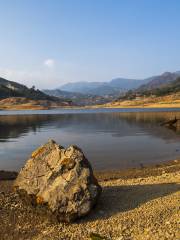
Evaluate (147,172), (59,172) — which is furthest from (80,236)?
(147,172)

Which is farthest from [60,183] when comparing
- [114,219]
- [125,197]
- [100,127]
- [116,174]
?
[100,127]

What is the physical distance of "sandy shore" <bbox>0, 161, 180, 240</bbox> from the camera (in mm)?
12172

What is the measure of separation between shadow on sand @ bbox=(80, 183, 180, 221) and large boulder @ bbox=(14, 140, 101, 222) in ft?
2.34

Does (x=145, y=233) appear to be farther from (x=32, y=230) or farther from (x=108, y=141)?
(x=108, y=141)

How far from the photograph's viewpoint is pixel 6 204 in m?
15.1

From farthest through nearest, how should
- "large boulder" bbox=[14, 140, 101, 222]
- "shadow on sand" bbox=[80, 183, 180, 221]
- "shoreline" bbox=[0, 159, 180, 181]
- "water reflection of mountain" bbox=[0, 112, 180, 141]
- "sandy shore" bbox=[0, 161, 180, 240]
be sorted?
"water reflection of mountain" bbox=[0, 112, 180, 141], "shoreline" bbox=[0, 159, 180, 181], "shadow on sand" bbox=[80, 183, 180, 221], "large boulder" bbox=[14, 140, 101, 222], "sandy shore" bbox=[0, 161, 180, 240]

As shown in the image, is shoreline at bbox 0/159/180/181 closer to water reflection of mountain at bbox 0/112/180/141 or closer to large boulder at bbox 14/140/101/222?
large boulder at bbox 14/140/101/222

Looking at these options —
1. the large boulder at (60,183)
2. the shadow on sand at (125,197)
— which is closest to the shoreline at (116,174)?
the shadow on sand at (125,197)

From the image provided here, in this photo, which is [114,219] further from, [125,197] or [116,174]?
[116,174]

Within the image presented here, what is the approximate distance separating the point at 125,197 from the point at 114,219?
2.47m

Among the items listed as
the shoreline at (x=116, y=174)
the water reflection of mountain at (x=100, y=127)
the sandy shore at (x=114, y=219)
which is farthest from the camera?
the water reflection of mountain at (x=100, y=127)

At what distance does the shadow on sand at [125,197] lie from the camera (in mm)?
14032

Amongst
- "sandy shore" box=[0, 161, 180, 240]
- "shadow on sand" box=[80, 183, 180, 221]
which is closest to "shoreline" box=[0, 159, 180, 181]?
"shadow on sand" box=[80, 183, 180, 221]

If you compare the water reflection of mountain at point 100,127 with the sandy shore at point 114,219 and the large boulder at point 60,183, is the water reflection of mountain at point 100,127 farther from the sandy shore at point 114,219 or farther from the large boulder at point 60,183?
the large boulder at point 60,183
